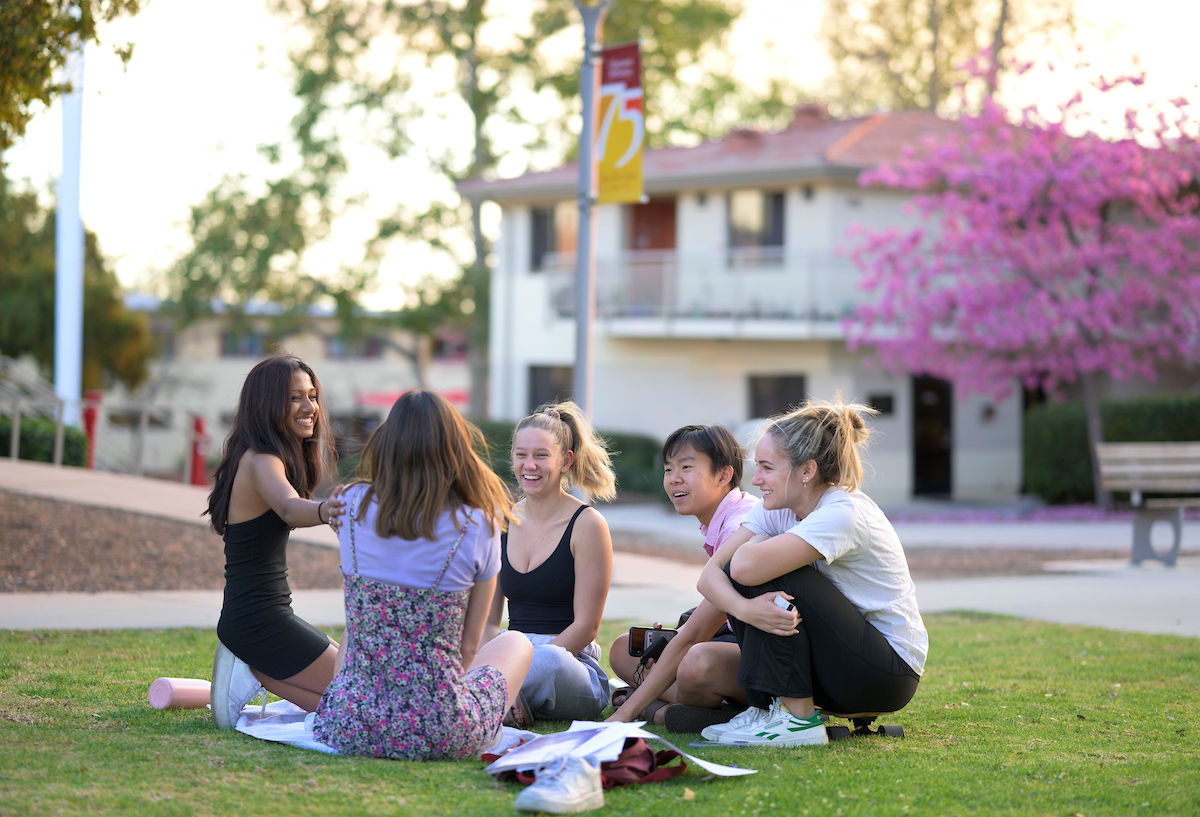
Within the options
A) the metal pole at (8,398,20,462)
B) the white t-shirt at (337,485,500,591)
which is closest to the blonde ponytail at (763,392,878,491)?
the white t-shirt at (337,485,500,591)

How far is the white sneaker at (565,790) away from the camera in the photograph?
148 inches

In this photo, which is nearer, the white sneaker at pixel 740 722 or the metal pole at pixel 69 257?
the white sneaker at pixel 740 722

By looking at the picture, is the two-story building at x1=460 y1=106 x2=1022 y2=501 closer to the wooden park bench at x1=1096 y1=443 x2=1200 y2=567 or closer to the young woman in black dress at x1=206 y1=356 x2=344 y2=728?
the wooden park bench at x1=1096 y1=443 x2=1200 y2=567

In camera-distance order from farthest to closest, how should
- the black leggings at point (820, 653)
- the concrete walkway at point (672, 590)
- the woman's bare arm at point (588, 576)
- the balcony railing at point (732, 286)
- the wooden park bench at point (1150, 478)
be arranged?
the balcony railing at point (732, 286) < the wooden park bench at point (1150, 478) < the concrete walkway at point (672, 590) < the woman's bare arm at point (588, 576) < the black leggings at point (820, 653)

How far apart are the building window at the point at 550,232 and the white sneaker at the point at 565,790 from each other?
2352 cm

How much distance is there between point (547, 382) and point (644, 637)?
22334mm

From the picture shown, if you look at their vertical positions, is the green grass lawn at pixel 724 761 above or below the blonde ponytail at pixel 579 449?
below

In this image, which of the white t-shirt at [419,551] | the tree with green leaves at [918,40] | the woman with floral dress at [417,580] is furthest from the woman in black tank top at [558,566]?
the tree with green leaves at [918,40]

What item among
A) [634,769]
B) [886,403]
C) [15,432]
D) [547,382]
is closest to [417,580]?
[634,769]

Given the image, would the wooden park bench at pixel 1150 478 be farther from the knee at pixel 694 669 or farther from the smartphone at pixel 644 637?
the knee at pixel 694 669

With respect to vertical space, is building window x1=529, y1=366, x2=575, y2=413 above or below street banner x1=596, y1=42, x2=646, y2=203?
below

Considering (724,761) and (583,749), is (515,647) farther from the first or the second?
(724,761)

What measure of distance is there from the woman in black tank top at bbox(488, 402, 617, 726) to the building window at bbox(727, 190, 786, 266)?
18.8 metres

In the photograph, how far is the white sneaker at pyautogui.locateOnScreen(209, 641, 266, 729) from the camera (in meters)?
4.87
